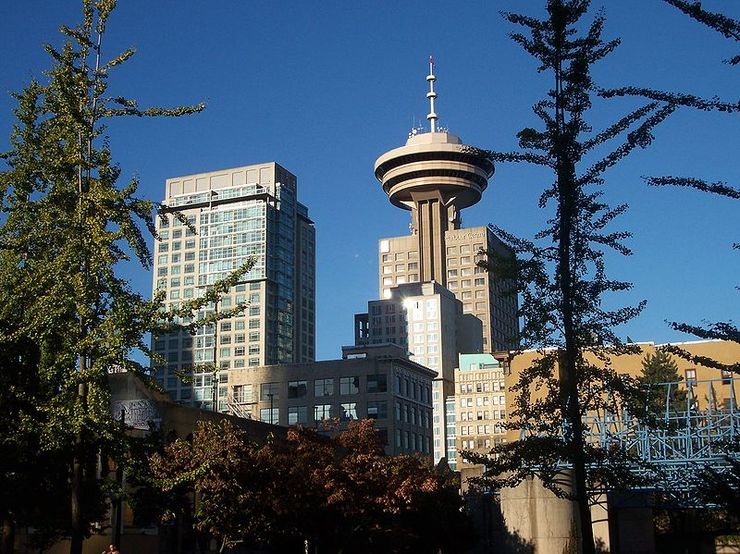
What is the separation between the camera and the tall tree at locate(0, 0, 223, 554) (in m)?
20.9

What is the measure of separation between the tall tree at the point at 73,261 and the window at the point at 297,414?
104 m

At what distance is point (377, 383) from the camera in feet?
411

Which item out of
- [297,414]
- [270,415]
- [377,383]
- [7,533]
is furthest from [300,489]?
[270,415]

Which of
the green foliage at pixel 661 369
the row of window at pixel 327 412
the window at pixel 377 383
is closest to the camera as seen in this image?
the green foliage at pixel 661 369

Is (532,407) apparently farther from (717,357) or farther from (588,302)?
(717,357)

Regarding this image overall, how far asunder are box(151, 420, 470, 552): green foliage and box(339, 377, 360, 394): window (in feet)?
236

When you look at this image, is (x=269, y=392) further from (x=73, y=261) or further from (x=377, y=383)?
(x=73, y=261)

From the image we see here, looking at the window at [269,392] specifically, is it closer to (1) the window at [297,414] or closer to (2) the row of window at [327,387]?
(2) the row of window at [327,387]

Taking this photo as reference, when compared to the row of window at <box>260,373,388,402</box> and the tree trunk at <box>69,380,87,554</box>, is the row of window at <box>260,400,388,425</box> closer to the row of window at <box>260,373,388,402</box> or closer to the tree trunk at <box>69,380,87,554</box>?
the row of window at <box>260,373,388,402</box>

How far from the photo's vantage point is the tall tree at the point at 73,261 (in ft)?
68.5

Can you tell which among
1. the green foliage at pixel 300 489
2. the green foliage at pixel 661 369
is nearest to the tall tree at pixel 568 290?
the green foliage at pixel 300 489

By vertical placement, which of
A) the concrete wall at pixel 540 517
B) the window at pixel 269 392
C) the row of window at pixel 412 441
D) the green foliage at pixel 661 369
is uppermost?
the window at pixel 269 392

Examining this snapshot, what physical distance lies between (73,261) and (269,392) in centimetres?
11074

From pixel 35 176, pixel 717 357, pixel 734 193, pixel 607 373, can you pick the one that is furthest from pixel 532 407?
pixel 717 357
